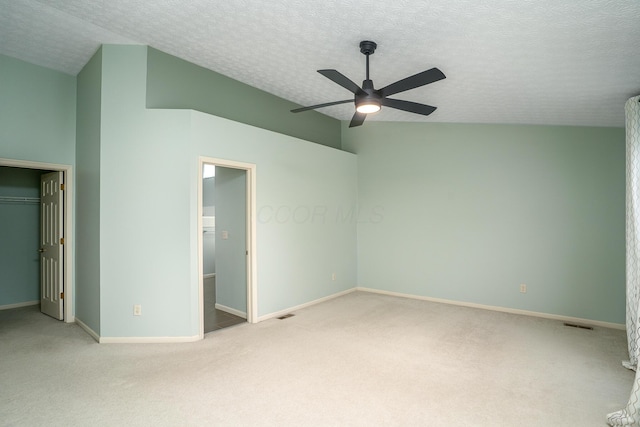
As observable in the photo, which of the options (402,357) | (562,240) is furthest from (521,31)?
(562,240)

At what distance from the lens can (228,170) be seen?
483cm

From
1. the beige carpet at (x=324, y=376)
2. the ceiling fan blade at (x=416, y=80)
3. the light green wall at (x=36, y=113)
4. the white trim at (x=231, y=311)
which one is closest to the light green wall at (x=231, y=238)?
the white trim at (x=231, y=311)

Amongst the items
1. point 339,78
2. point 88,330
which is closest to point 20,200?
point 88,330

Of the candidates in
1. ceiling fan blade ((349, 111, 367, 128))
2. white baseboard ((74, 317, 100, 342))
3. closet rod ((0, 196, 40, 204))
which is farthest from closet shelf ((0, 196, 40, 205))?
ceiling fan blade ((349, 111, 367, 128))

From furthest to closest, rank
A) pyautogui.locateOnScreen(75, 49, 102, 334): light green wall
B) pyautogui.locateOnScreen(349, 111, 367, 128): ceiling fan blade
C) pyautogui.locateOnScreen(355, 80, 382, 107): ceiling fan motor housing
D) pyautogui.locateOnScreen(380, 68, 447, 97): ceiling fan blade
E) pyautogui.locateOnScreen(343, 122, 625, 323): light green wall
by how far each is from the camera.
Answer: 1. pyautogui.locateOnScreen(343, 122, 625, 323): light green wall
2. pyautogui.locateOnScreen(75, 49, 102, 334): light green wall
3. pyautogui.locateOnScreen(349, 111, 367, 128): ceiling fan blade
4. pyautogui.locateOnScreen(355, 80, 382, 107): ceiling fan motor housing
5. pyautogui.locateOnScreen(380, 68, 447, 97): ceiling fan blade

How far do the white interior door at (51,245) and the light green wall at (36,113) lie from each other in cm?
37

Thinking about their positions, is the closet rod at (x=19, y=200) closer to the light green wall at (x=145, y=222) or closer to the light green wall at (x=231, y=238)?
the light green wall at (x=145, y=222)

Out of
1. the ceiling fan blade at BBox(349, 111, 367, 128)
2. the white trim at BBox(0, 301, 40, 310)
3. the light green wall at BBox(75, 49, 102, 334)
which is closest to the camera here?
the ceiling fan blade at BBox(349, 111, 367, 128)

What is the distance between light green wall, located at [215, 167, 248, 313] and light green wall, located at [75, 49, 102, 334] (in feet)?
5.08

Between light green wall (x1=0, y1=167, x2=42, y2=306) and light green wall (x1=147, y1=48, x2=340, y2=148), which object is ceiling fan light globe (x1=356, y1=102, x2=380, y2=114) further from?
light green wall (x1=0, y1=167, x2=42, y2=306)

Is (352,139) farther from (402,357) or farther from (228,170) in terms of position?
(402,357)

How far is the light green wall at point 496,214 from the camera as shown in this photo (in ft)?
14.1

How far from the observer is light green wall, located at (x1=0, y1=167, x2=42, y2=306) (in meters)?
5.02

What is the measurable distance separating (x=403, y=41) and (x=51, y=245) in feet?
16.3
